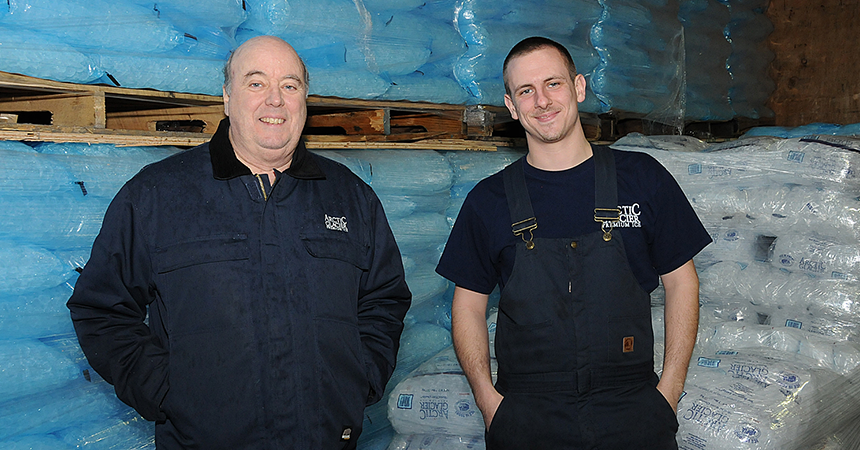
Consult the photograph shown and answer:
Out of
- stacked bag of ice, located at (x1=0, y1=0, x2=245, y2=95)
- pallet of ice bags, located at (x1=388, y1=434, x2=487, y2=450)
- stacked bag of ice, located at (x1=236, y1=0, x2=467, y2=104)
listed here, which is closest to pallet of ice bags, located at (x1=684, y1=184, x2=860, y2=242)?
stacked bag of ice, located at (x1=236, y1=0, x2=467, y2=104)

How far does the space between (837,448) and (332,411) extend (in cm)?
215

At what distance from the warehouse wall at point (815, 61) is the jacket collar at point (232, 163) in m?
4.88

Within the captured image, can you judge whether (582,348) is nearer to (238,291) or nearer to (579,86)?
(579,86)

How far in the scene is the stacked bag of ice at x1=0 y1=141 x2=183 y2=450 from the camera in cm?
229

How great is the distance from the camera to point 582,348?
2.34 metres

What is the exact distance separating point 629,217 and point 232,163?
4.05 ft

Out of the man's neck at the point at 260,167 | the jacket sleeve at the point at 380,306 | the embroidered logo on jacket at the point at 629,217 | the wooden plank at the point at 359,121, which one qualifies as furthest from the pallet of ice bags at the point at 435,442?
Answer: the man's neck at the point at 260,167

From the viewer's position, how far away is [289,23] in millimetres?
2988

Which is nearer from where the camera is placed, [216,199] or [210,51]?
[216,199]

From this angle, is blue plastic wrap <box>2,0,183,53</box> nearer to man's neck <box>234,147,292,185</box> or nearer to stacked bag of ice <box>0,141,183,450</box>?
stacked bag of ice <box>0,141,183,450</box>

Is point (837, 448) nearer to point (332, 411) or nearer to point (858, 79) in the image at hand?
point (332, 411)

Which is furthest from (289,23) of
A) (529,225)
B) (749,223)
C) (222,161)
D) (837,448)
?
(837,448)

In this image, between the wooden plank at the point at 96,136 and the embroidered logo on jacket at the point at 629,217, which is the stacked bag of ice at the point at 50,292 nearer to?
the wooden plank at the point at 96,136

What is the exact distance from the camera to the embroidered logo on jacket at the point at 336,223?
230 cm
